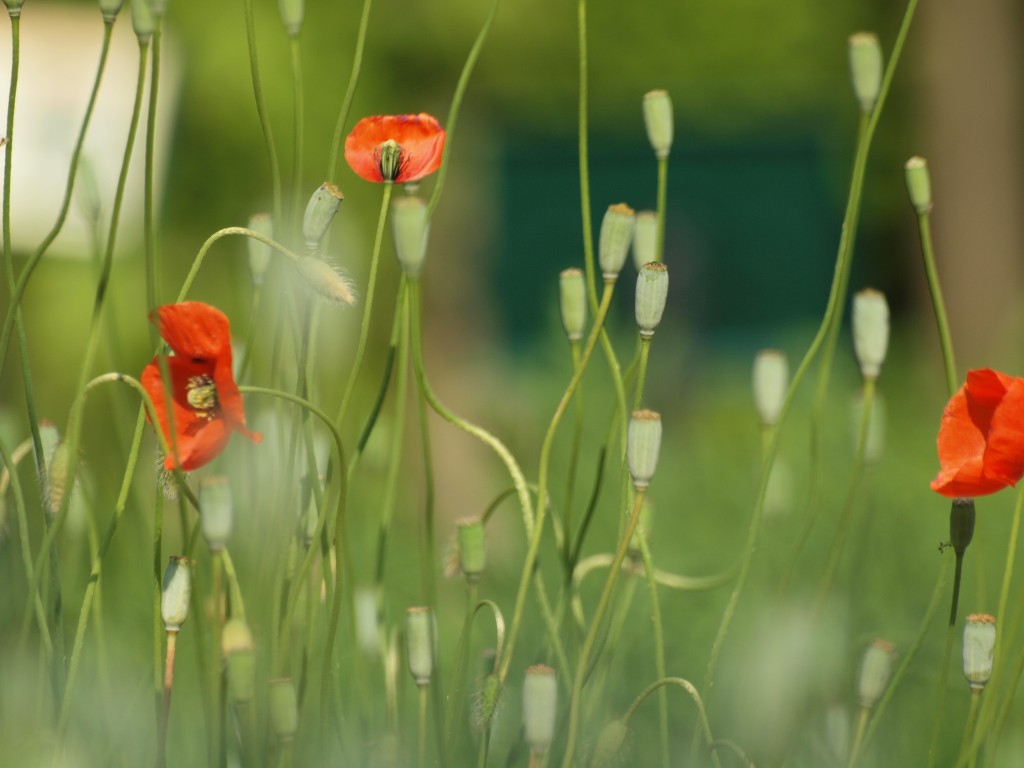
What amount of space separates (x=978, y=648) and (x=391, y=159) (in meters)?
0.51

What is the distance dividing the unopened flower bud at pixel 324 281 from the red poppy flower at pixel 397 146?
0.53ft

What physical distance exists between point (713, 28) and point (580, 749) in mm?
5321

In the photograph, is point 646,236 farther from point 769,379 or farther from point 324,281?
point 324,281

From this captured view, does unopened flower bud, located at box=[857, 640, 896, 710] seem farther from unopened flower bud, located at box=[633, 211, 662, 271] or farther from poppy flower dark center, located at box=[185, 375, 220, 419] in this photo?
poppy flower dark center, located at box=[185, 375, 220, 419]

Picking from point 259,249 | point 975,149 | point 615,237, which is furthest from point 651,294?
point 975,149

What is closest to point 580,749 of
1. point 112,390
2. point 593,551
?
point 112,390

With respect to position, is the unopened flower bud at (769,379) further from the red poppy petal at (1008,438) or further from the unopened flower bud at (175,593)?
the unopened flower bud at (175,593)

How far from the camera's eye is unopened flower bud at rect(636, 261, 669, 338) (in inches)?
35.6

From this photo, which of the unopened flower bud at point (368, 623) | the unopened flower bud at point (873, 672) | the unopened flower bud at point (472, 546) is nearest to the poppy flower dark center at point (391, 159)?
the unopened flower bud at point (472, 546)

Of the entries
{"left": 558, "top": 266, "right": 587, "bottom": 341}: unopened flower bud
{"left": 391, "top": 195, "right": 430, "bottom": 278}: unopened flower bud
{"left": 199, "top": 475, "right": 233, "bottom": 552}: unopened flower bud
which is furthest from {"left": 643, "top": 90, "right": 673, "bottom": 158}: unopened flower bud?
{"left": 199, "top": 475, "right": 233, "bottom": 552}: unopened flower bud

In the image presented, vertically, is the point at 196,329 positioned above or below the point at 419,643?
above

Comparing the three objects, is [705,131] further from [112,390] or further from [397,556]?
[112,390]

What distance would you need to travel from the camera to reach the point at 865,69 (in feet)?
3.43

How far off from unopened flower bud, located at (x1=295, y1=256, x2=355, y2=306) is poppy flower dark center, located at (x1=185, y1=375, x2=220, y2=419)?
0.40ft
